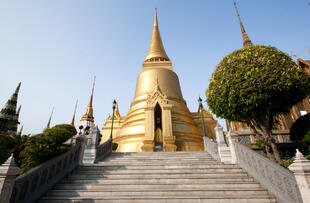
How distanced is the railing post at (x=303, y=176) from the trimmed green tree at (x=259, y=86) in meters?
4.19

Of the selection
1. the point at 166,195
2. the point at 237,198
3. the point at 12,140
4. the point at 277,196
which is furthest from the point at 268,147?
the point at 12,140

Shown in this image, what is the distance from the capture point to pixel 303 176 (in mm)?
3434

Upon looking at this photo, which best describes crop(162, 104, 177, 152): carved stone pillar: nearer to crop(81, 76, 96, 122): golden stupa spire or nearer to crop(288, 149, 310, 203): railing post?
crop(288, 149, 310, 203): railing post

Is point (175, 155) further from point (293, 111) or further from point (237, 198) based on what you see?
point (293, 111)

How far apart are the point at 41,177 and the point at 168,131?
9809mm

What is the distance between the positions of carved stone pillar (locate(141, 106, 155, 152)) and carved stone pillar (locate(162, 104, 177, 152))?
3.36 feet

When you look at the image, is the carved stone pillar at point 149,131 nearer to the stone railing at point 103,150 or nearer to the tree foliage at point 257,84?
the stone railing at point 103,150

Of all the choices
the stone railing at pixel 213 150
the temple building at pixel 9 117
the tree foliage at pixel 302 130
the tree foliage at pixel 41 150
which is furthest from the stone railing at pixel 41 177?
the temple building at pixel 9 117

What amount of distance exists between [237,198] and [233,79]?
17.6 ft

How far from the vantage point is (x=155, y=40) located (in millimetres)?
26344

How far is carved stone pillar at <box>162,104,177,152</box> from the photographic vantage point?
1258 cm

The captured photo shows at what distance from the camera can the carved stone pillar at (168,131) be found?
12578 millimetres

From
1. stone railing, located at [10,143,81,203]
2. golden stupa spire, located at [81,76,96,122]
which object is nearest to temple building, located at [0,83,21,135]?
golden stupa spire, located at [81,76,96,122]

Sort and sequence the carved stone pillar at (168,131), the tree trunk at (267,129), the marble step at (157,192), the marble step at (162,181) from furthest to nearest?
the carved stone pillar at (168,131) → the tree trunk at (267,129) → the marble step at (162,181) → the marble step at (157,192)
